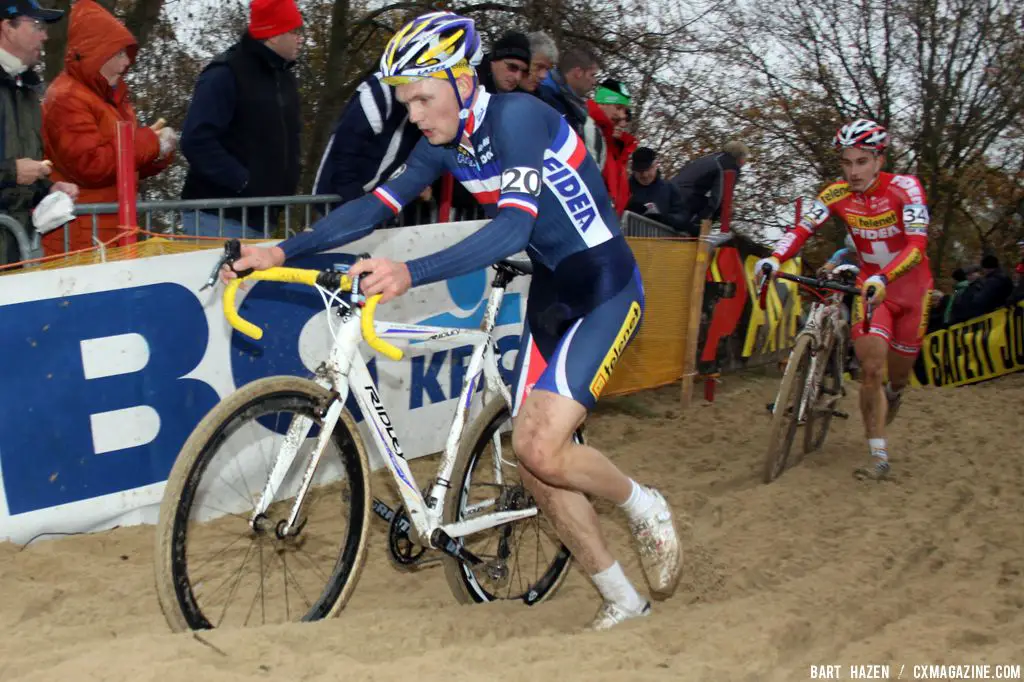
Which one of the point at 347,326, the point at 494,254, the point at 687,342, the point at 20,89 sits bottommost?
the point at 687,342

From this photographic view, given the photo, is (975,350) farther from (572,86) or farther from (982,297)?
(572,86)

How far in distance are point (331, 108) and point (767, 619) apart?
473 inches

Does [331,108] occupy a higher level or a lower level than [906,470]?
higher

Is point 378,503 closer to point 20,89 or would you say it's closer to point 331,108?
point 20,89

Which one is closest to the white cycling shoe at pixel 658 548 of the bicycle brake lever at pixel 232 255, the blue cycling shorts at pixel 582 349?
the blue cycling shorts at pixel 582 349

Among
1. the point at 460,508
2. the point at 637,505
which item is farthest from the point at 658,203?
the point at 460,508

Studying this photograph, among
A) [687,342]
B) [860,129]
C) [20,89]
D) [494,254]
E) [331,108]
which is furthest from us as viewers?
[331,108]

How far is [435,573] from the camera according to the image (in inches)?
205

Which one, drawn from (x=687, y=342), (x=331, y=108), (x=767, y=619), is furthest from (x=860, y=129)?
(x=331, y=108)

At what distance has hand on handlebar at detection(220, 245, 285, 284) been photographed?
3816mm

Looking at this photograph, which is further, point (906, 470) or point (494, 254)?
point (906, 470)

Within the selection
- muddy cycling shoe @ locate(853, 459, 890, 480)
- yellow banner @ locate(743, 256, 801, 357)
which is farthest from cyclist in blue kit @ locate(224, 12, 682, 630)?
yellow banner @ locate(743, 256, 801, 357)

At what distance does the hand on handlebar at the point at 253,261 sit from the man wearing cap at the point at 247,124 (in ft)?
6.64

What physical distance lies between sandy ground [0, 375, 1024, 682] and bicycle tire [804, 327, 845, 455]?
212 millimetres
